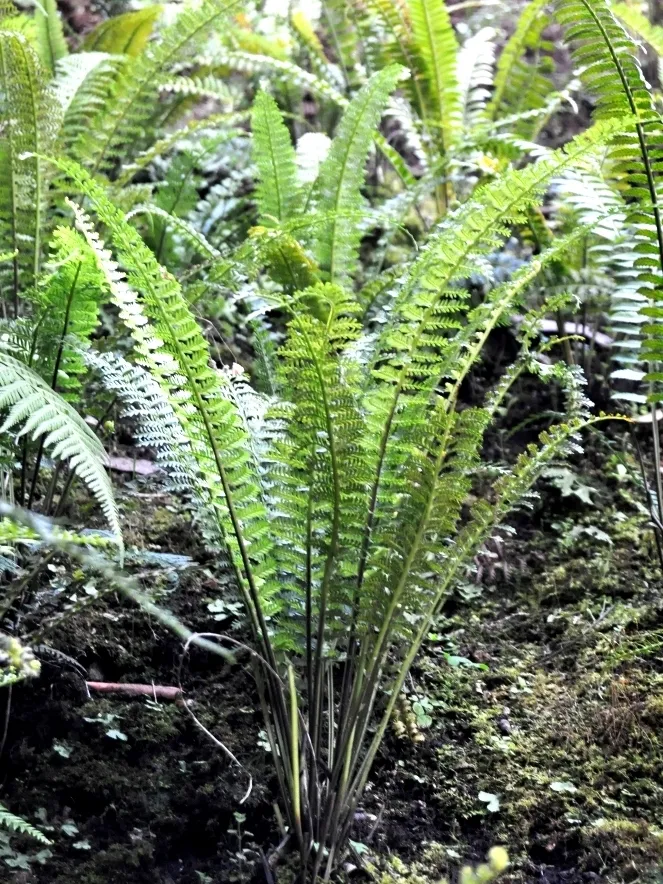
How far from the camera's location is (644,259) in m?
1.68

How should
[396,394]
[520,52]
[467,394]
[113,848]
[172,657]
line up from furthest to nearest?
[520,52], [467,394], [172,657], [113,848], [396,394]

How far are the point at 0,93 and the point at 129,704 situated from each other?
1.36m

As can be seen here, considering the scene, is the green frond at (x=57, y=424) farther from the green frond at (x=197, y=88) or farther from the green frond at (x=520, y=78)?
the green frond at (x=520, y=78)

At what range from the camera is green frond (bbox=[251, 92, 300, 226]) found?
2176mm

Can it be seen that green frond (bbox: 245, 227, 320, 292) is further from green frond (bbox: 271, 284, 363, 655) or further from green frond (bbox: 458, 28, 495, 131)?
green frond (bbox: 458, 28, 495, 131)

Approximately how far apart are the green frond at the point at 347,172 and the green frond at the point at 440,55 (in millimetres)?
811

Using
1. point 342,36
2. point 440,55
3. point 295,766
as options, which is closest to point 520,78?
point 440,55

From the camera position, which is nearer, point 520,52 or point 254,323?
point 254,323

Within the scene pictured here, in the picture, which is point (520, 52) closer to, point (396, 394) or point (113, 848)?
point (396, 394)

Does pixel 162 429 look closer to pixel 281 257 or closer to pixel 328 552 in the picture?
pixel 328 552

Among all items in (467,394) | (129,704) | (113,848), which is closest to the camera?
(113,848)

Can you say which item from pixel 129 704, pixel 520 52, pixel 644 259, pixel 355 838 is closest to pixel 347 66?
pixel 520 52

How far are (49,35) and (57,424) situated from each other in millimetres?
2064

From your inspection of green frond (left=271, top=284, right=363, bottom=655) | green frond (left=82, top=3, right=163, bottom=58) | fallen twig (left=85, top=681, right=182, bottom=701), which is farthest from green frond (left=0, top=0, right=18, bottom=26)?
fallen twig (left=85, top=681, right=182, bottom=701)
